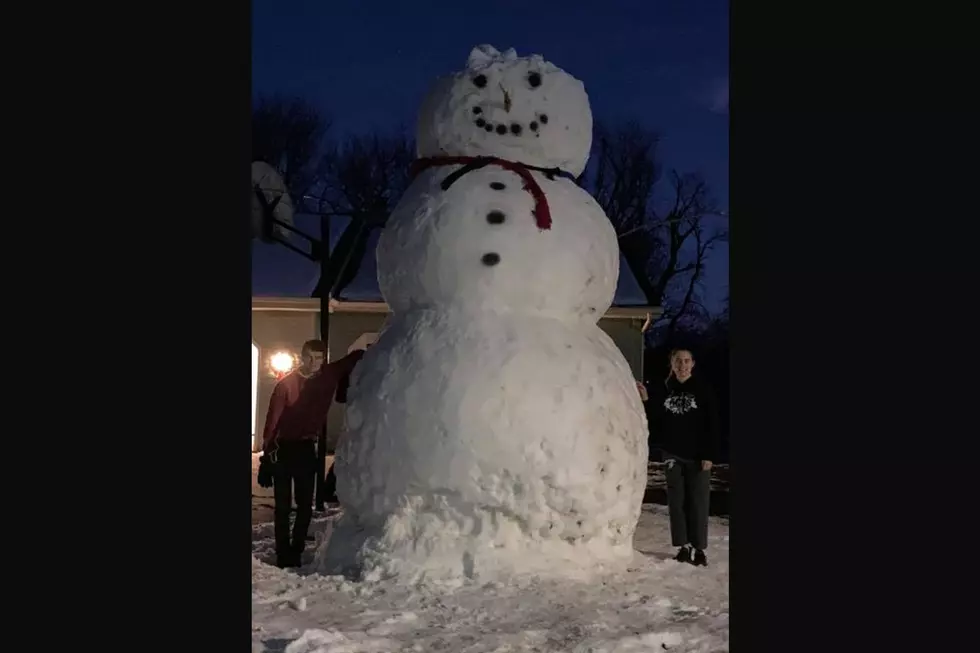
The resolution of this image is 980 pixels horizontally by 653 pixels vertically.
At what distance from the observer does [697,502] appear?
11.4 feet

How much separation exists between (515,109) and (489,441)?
1087 mm

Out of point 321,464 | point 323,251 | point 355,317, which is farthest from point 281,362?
point 355,317

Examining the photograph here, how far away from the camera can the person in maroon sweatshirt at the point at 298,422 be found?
3.23 m

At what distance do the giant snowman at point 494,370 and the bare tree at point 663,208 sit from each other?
142 centimetres

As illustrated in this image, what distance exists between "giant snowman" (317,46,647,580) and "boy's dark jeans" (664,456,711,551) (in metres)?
0.32

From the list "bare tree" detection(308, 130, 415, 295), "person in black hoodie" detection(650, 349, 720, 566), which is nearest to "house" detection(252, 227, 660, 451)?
"bare tree" detection(308, 130, 415, 295)

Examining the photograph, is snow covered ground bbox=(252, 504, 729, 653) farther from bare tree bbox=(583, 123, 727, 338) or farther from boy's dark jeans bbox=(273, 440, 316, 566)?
bare tree bbox=(583, 123, 727, 338)

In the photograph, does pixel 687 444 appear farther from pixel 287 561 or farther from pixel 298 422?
pixel 287 561

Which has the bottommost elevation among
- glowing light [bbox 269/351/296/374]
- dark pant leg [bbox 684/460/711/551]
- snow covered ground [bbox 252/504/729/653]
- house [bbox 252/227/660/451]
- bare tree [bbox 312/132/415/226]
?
snow covered ground [bbox 252/504/729/653]

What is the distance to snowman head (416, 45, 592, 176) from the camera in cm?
314

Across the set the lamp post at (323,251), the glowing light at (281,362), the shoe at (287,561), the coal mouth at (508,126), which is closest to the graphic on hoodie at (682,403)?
the coal mouth at (508,126)

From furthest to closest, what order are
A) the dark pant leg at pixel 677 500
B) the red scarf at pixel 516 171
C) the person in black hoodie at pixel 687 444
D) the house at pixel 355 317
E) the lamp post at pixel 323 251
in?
the house at pixel 355 317 < the lamp post at pixel 323 251 < the dark pant leg at pixel 677 500 < the person in black hoodie at pixel 687 444 < the red scarf at pixel 516 171

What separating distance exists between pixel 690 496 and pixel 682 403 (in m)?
0.37

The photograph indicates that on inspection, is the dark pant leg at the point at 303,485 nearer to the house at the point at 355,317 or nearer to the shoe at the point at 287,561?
the shoe at the point at 287,561
